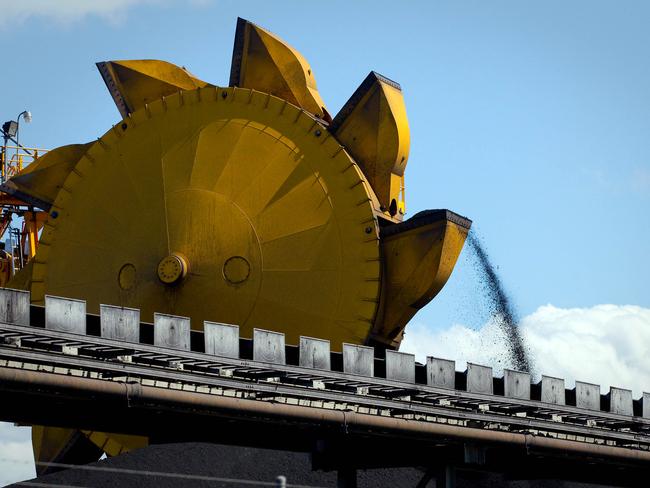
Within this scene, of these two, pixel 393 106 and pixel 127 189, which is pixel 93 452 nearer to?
pixel 127 189

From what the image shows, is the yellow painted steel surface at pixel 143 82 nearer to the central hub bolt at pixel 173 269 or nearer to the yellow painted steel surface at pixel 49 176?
the yellow painted steel surface at pixel 49 176

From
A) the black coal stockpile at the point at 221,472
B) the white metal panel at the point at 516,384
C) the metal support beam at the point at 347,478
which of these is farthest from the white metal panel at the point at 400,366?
the black coal stockpile at the point at 221,472

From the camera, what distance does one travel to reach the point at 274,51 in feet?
126

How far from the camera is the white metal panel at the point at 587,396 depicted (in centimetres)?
3469

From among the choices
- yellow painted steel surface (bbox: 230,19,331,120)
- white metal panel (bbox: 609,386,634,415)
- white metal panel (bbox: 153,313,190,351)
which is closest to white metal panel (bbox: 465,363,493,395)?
white metal panel (bbox: 609,386,634,415)

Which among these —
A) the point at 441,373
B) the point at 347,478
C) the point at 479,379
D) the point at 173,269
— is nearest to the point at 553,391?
the point at 479,379

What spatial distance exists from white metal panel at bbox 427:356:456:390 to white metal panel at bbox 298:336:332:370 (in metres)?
2.61

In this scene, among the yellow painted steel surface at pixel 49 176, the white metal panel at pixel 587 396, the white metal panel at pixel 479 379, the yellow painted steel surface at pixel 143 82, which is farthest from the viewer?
the yellow painted steel surface at pixel 49 176

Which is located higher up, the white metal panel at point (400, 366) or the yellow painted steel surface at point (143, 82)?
the yellow painted steel surface at point (143, 82)

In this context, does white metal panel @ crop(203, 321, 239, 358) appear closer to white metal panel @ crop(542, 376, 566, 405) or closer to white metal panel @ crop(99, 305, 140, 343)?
white metal panel @ crop(99, 305, 140, 343)

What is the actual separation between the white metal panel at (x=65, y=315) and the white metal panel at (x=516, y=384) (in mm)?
10516

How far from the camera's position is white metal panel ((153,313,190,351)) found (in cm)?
2709

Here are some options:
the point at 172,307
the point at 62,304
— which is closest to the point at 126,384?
the point at 62,304

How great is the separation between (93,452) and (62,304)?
13221mm
